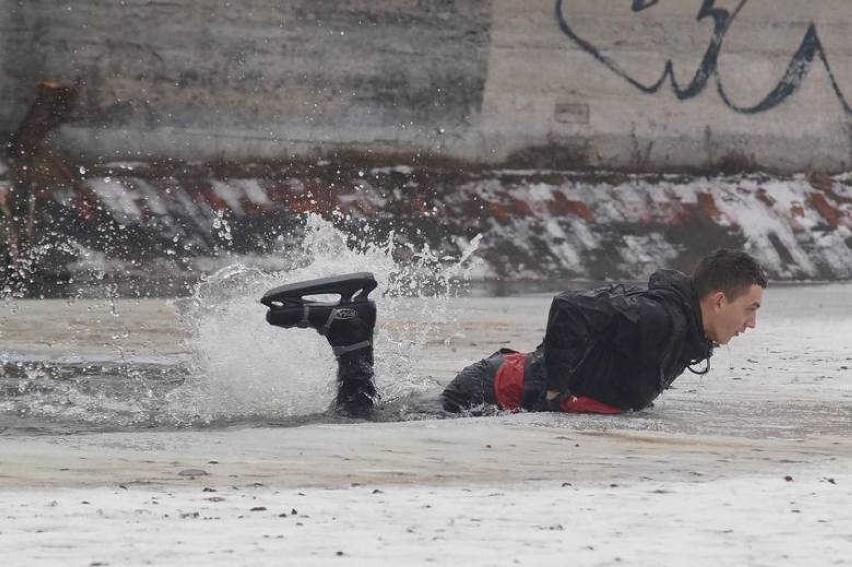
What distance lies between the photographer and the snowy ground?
14.0 ft

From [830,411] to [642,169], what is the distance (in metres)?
8.84

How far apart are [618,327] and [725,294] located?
1.33ft

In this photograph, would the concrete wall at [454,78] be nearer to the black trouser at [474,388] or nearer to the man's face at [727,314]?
the black trouser at [474,388]

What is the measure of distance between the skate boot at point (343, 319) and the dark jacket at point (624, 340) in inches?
28.7

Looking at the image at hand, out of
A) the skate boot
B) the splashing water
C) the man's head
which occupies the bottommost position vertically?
the splashing water

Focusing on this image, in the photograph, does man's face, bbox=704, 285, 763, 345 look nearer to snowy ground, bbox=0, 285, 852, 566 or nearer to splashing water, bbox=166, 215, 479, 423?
snowy ground, bbox=0, 285, 852, 566

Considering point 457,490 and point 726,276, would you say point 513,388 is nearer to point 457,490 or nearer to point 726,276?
point 726,276

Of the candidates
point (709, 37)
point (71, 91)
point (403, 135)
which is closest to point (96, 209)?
point (71, 91)

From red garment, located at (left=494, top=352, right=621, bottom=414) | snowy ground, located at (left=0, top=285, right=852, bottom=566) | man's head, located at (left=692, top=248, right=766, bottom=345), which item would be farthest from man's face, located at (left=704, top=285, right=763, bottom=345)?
red garment, located at (left=494, top=352, right=621, bottom=414)

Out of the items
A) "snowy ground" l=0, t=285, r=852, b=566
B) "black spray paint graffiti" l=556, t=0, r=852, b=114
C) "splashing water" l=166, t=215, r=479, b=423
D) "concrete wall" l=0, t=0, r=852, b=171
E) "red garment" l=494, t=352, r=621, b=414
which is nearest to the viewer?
"snowy ground" l=0, t=285, r=852, b=566

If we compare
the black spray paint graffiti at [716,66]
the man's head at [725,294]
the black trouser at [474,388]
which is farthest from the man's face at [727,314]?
the black spray paint graffiti at [716,66]

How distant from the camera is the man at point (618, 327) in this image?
265 inches

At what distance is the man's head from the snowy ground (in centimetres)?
37

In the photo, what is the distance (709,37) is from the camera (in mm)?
16594
